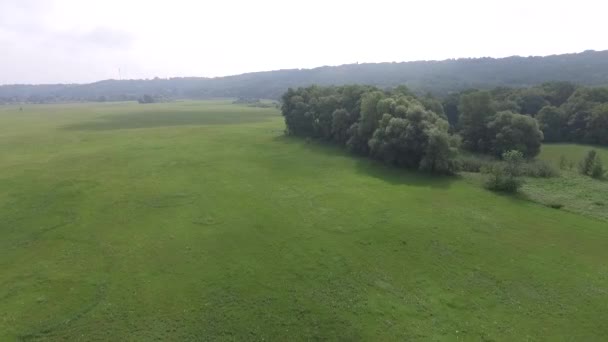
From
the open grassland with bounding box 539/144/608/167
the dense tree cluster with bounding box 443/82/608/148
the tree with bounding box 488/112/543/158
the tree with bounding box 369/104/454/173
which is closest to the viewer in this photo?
the tree with bounding box 369/104/454/173

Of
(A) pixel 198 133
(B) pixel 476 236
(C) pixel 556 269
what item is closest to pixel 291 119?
(A) pixel 198 133

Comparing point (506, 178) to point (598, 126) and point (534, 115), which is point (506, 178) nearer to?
point (598, 126)

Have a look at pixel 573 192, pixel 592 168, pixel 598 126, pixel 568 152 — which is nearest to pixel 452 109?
pixel 568 152

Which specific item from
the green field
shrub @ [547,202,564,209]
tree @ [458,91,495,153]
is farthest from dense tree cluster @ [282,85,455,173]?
shrub @ [547,202,564,209]

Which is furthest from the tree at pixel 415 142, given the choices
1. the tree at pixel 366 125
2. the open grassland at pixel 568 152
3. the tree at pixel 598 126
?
the tree at pixel 598 126

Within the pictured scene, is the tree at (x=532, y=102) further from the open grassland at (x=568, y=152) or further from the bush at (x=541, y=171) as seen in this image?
the bush at (x=541, y=171)

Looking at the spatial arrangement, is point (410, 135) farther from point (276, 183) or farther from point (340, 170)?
point (276, 183)

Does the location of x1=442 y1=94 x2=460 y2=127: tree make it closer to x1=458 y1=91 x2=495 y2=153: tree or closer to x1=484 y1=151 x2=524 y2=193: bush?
x1=458 y1=91 x2=495 y2=153: tree
